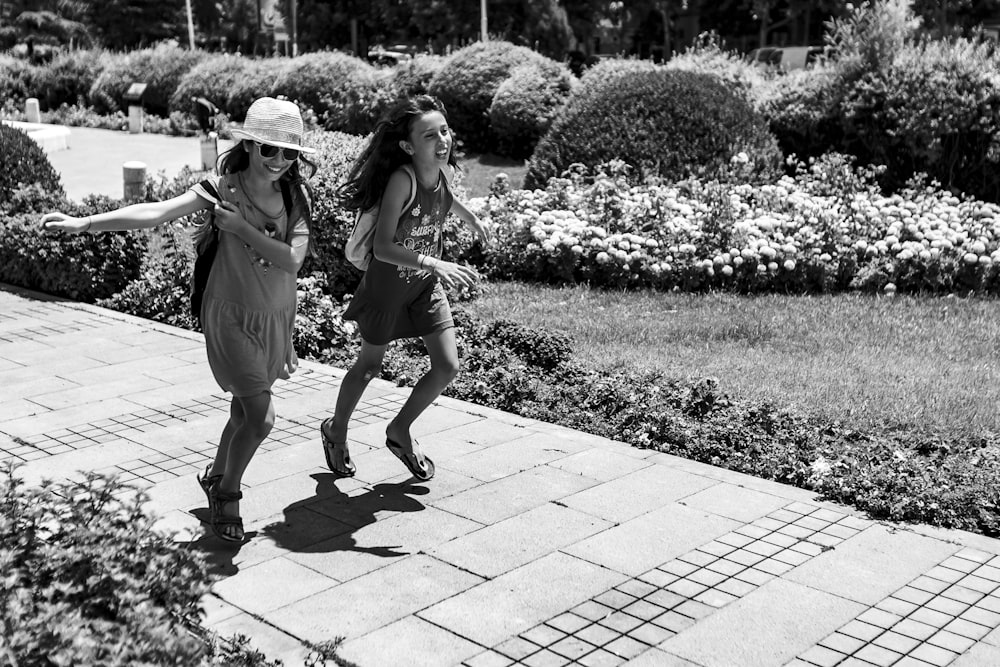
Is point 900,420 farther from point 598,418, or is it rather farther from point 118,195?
point 118,195

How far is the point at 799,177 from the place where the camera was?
1105cm

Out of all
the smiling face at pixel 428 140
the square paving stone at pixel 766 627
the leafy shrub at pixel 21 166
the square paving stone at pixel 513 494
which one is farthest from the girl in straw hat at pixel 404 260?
the leafy shrub at pixel 21 166

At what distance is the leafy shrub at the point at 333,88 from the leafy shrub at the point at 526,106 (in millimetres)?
3591

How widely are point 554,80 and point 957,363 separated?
1228 centimetres

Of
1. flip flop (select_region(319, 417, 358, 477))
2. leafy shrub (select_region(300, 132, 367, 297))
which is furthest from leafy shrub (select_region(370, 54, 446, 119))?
flip flop (select_region(319, 417, 358, 477))

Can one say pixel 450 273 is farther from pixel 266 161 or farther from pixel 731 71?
pixel 731 71

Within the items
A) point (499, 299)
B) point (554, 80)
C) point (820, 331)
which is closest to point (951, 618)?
point (820, 331)

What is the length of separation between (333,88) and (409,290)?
19241mm

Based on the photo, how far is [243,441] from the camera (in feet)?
14.4

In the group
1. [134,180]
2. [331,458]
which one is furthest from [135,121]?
[331,458]

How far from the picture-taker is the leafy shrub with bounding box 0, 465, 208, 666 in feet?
8.41

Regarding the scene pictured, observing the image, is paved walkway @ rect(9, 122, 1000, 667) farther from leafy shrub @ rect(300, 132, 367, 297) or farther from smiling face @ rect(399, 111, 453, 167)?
leafy shrub @ rect(300, 132, 367, 297)

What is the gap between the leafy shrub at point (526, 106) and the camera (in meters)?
18.1

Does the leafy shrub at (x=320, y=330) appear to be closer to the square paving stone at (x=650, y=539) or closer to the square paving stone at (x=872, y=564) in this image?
the square paving stone at (x=650, y=539)
